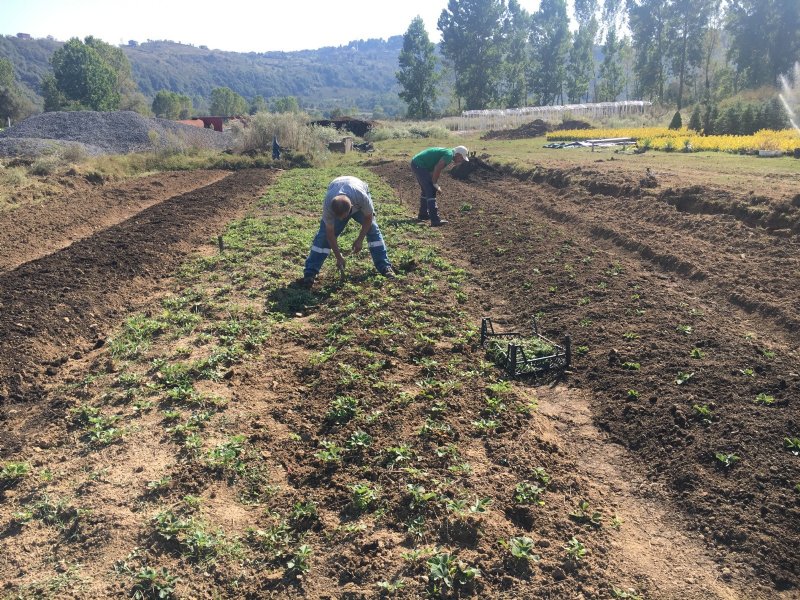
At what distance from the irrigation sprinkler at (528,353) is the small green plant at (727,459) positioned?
1.92 meters

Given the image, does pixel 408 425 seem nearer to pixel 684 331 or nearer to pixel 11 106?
pixel 684 331

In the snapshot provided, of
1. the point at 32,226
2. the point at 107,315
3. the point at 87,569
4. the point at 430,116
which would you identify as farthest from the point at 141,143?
the point at 430,116

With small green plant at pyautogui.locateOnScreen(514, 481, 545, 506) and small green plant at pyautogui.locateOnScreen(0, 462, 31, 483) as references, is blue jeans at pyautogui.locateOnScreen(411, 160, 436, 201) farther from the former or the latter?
small green plant at pyautogui.locateOnScreen(0, 462, 31, 483)

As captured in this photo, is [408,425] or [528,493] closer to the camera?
[528,493]

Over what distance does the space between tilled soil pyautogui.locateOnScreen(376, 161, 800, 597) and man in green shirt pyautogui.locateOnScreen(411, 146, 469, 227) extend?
872mm

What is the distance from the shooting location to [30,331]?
7.44m

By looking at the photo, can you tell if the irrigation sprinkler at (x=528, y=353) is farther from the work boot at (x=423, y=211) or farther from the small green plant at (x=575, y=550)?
the work boot at (x=423, y=211)

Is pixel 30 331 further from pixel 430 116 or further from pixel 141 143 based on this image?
pixel 430 116

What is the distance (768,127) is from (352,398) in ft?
98.4

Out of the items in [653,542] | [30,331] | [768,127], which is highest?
[768,127]

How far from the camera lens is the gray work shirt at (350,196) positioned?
8398 mm

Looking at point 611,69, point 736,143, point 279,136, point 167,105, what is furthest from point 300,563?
point 167,105

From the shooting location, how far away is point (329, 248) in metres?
9.13

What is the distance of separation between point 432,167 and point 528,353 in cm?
763
